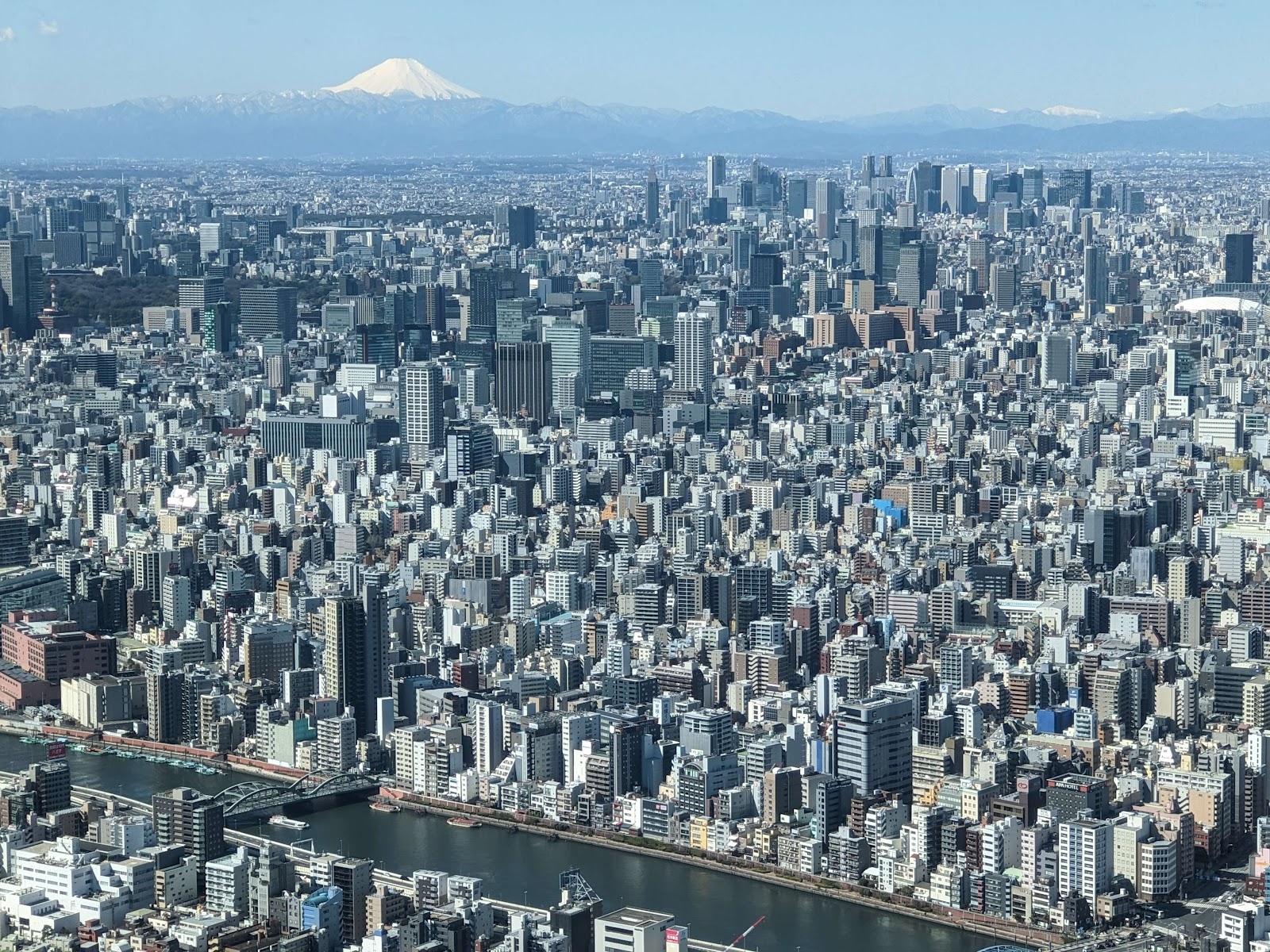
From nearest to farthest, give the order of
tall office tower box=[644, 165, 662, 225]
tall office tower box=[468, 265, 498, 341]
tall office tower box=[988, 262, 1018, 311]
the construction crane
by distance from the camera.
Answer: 1. the construction crane
2. tall office tower box=[468, 265, 498, 341]
3. tall office tower box=[988, 262, 1018, 311]
4. tall office tower box=[644, 165, 662, 225]

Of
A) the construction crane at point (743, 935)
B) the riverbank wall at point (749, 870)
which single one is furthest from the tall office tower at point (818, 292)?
the construction crane at point (743, 935)

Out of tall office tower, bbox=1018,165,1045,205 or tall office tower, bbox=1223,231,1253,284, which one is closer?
tall office tower, bbox=1223,231,1253,284

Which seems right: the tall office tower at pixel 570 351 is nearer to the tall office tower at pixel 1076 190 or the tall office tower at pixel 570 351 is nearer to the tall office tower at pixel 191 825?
the tall office tower at pixel 191 825

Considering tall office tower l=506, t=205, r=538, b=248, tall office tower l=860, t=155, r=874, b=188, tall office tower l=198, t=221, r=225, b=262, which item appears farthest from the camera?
tall office tower l=860, t=155, r=874, b=188

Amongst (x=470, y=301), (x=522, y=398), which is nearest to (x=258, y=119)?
(x=470, y=301)

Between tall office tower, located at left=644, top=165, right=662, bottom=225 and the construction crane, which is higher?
tall office tower, located at left=644, top=165, right=662, bottom=225

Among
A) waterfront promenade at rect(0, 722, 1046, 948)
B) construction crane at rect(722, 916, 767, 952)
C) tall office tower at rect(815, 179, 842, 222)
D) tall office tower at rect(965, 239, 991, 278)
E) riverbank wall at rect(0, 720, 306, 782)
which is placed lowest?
riverbank wall at rect(0, 720, 306, 782)

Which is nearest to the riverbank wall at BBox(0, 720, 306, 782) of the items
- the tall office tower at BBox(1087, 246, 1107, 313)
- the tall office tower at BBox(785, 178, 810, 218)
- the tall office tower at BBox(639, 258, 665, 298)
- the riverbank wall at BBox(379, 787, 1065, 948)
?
the riverbank wall at BBox(379, 787, 1065, 948)

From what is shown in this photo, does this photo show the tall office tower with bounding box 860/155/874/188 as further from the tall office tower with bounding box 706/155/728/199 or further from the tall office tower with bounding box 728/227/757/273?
the tall office tower with bounding box 728/227/757/273
